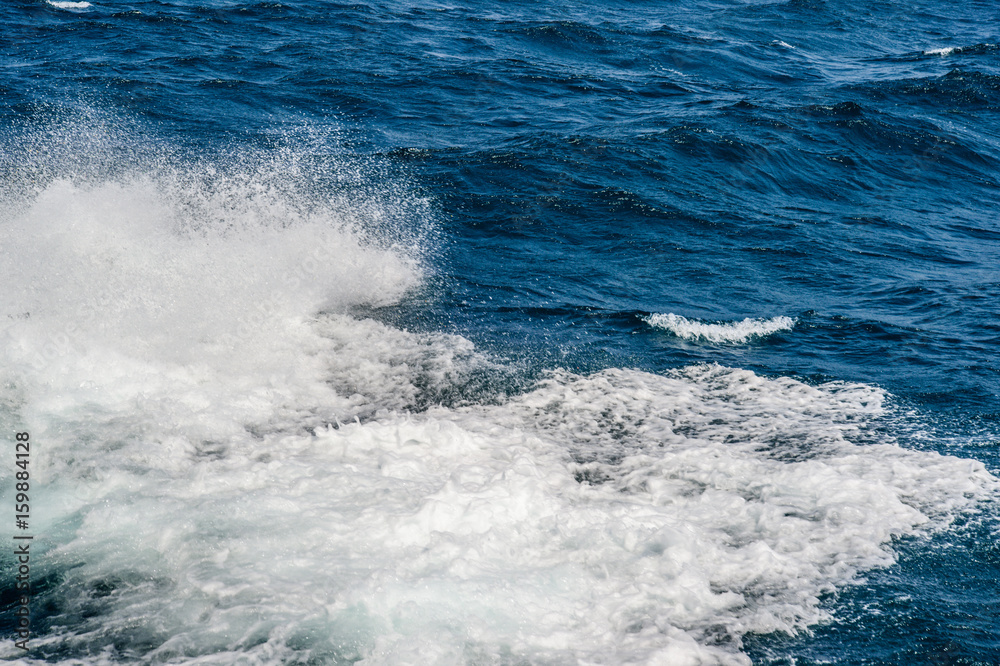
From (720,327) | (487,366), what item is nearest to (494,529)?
(487,366)

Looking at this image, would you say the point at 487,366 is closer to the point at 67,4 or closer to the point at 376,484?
the point at 376,484

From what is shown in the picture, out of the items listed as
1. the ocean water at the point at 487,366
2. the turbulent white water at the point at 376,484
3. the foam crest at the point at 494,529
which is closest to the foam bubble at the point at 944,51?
the ocean water at the point at 487,366

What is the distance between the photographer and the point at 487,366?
387 inches

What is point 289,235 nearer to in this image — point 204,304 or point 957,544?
point 204,304

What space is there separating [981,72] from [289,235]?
20.2 meters

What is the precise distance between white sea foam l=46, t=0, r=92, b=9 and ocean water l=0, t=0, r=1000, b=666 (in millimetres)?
3505

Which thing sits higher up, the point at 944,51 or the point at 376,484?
the point at 944,51

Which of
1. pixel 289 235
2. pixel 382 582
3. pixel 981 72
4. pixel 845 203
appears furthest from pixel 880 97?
pixel 382 582

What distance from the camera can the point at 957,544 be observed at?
23.3 feet

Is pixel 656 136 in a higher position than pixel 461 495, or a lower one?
higher

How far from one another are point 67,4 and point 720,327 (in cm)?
2179

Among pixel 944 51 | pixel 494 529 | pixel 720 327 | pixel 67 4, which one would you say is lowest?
pixel 494 529

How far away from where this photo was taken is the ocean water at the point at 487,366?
20.2 ft

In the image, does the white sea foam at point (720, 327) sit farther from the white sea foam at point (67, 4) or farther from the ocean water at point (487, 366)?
the white sea foam at point (67, 4)
